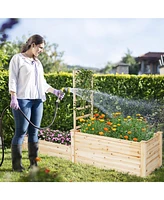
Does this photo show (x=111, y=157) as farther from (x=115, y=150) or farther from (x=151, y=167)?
(x=151, y=167)

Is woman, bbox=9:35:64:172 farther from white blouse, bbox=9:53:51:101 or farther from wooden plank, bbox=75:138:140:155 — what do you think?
wooden plank, bbox=75:138:140:155

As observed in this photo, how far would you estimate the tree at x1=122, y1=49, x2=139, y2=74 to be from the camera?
4.13 meters

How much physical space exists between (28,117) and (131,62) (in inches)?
55.5

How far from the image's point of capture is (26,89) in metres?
3.67

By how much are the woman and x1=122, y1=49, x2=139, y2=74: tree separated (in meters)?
1.00

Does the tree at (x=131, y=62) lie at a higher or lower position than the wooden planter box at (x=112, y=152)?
higher

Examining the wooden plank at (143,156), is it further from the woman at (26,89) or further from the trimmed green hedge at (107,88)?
the woman at (26,89)

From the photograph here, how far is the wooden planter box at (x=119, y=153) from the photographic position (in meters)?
3.80

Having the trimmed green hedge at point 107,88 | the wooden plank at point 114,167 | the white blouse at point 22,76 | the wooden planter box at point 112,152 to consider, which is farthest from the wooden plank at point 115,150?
the white blouse at point 22,76

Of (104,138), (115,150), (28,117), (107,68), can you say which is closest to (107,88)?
(107,68)

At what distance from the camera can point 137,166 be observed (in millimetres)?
3809
